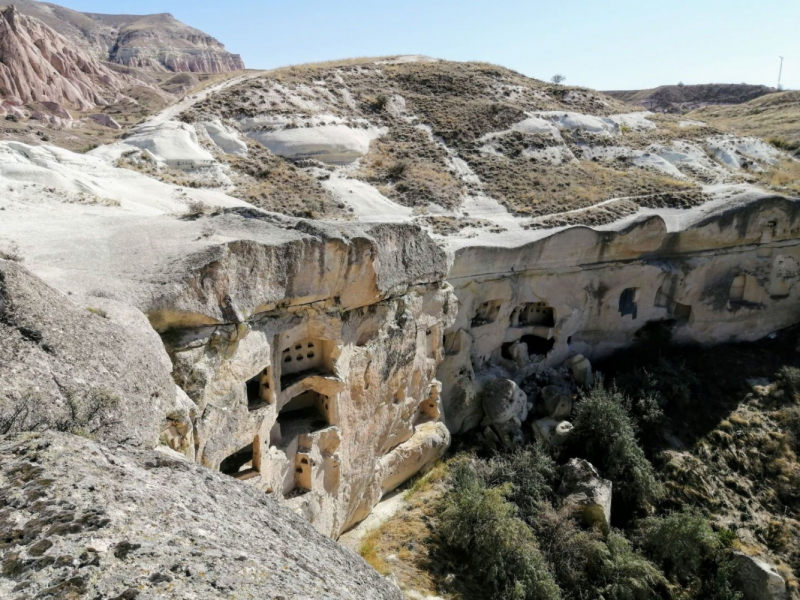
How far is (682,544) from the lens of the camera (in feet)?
35.5

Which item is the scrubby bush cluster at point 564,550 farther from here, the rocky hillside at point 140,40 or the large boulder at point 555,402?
the rocky hillside at point 140,40

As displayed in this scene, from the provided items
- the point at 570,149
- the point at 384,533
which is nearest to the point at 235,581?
the point at 384,533

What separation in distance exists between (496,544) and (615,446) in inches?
175

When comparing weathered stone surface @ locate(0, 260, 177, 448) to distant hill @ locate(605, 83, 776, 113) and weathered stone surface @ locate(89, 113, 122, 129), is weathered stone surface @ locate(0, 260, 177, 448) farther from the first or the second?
distant hill @ locate(605, 83, 776, 113)

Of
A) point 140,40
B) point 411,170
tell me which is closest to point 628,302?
point 411,170

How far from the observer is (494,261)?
1420 centimetres

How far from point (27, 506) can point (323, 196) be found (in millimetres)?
15743

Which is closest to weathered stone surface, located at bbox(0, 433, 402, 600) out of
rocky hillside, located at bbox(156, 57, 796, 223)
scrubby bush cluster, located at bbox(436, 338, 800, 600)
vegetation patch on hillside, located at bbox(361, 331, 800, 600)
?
vegetation patch on hillside, located at bbox(361, 331, 800, 600)

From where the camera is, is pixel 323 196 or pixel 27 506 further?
pixel 323 196

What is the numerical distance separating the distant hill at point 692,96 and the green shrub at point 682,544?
50.8 metres

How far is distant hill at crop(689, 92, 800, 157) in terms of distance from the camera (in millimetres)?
29347

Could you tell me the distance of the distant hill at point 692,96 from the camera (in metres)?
51.8

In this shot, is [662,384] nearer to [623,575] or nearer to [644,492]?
[644,492]

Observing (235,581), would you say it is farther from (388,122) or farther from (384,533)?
(388,122)
